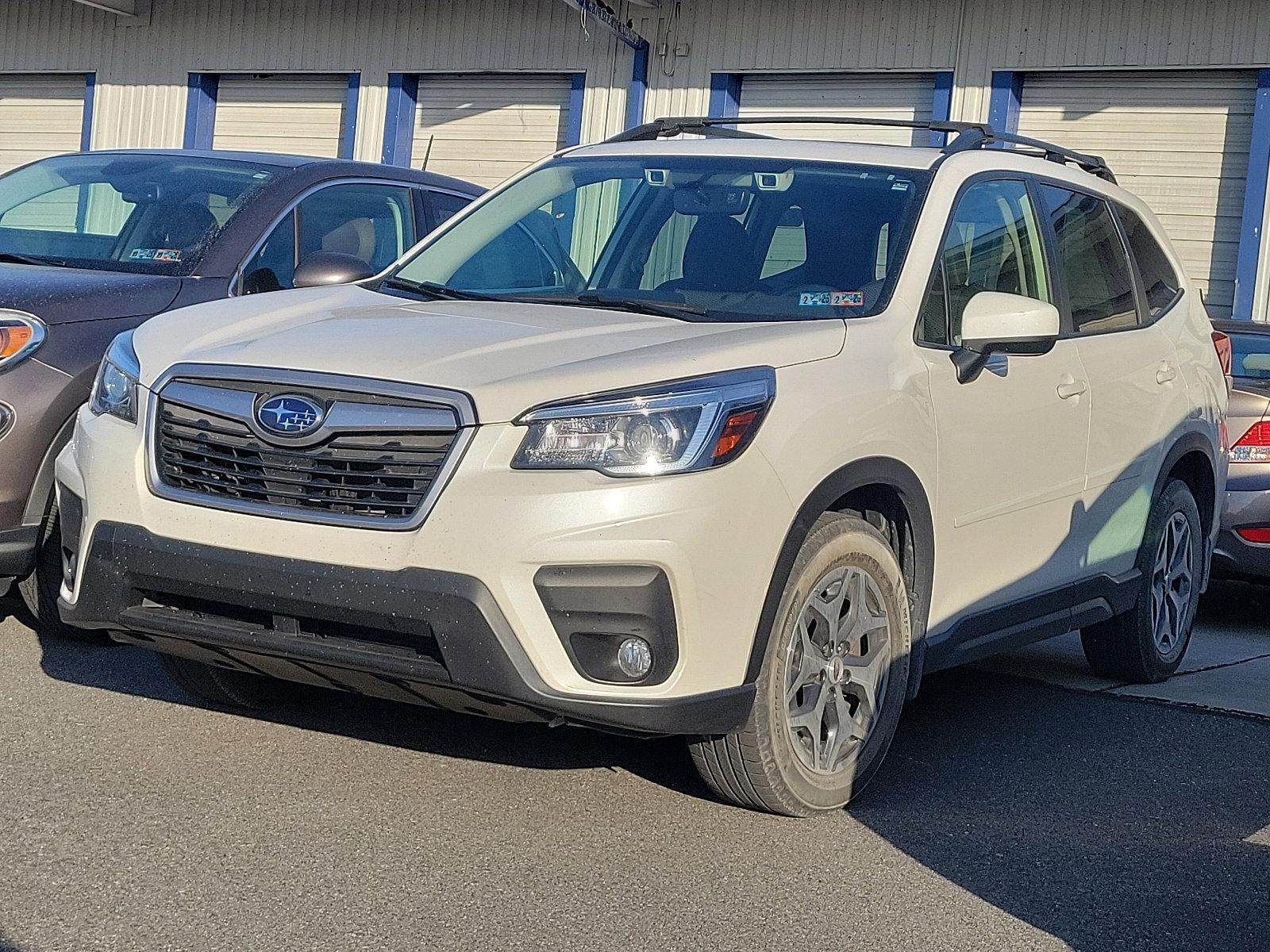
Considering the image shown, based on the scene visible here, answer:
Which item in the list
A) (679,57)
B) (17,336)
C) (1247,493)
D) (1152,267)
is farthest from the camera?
(679,57)

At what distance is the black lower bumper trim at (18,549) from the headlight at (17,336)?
0.51 meters

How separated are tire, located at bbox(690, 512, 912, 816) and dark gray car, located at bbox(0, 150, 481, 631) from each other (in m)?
2.09

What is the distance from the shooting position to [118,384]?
4488 millimetres

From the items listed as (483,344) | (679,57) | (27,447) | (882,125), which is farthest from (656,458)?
(679,57)

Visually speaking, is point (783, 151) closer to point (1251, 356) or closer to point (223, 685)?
point (223, 685)

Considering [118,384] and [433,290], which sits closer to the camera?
[118,384]

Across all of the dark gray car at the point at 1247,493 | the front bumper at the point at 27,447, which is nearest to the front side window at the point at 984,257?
the front bumper at the point at 27,447

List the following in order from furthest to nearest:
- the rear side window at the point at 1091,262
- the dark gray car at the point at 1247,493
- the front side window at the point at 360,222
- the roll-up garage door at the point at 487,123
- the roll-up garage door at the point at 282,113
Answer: the roll-up garage door at the point at 282,113 → the roll-up garage door at the point at 487,123 → the dark gray car at the point at 1247,493 → the front side window at the point at 360,222 → the rear side window at the point at 1091,262

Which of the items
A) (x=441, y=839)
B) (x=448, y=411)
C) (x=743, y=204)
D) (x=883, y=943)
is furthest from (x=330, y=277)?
(x=883, y=943)

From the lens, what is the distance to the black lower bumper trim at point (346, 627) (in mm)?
3852

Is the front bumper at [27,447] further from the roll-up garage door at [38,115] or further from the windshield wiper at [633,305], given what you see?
the roll-up garage door at [38,115]

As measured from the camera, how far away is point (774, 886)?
12.8 feet

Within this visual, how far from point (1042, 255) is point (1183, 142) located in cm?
1067

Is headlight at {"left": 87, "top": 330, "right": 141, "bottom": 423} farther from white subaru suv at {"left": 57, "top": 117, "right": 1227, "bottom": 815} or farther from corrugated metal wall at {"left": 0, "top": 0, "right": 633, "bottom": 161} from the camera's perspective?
corrugated metal wall at {"left": 0, "top": 0, "right": 633, "bottom": 161}
